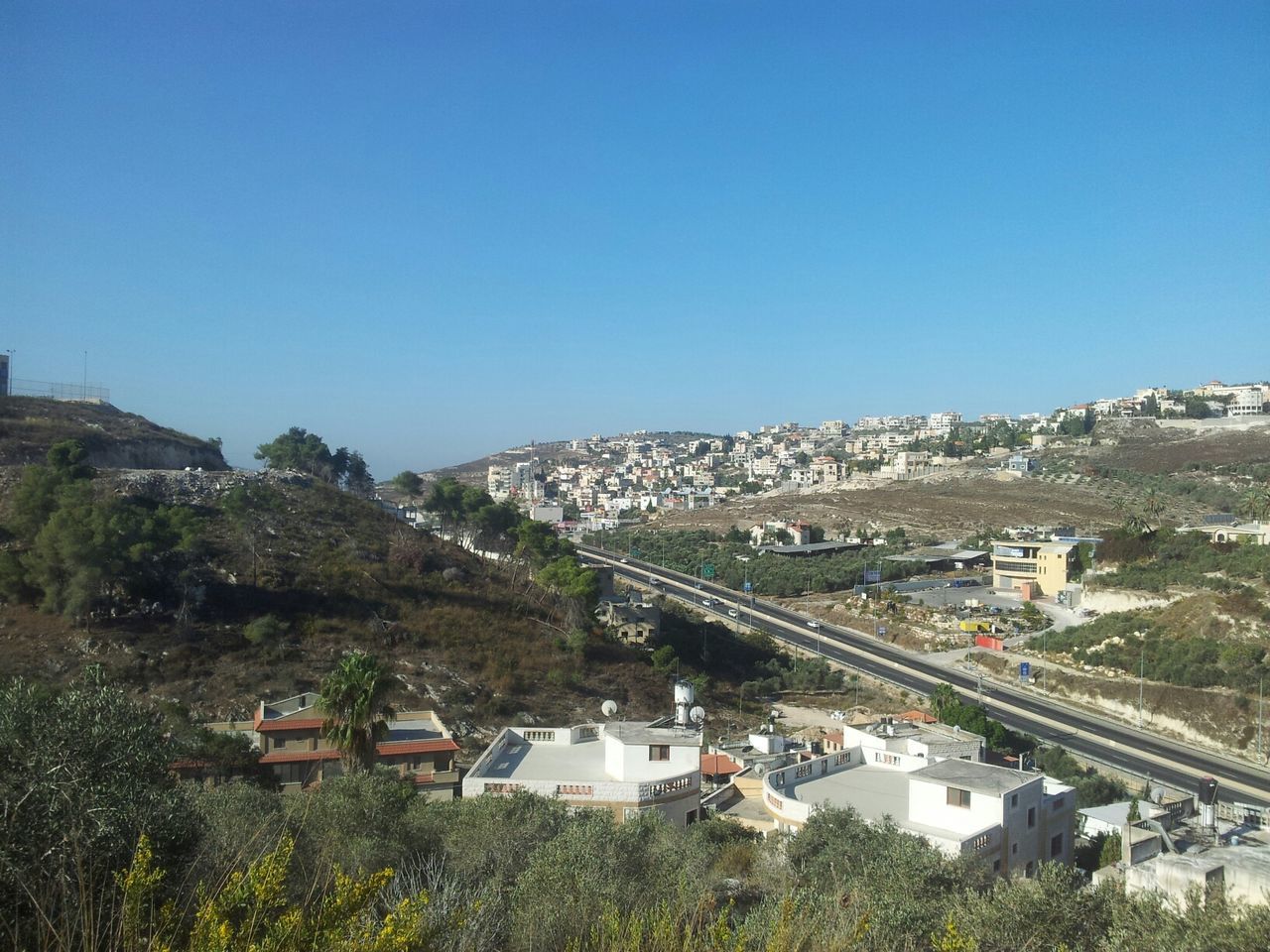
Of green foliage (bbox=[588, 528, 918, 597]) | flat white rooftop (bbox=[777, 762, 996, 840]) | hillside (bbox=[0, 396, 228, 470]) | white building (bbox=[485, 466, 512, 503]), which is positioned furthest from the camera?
white building (bbox=[485, 466, 512, 503])

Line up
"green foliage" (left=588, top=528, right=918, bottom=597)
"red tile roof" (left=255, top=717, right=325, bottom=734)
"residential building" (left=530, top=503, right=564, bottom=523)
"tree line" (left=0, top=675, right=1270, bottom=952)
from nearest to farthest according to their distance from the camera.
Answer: "tree line" (left=0, top=675, right=1270, bottom=952) → "red tile roof" (left=255, top=717, right=325, bottom=734) → "green foliage" (left=588, top=528, right=918, bottom=597) → "residential building" (left=530, top=503, right=564, bottom=523)

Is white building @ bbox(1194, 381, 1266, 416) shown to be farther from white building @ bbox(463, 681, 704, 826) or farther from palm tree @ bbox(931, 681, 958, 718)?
white building @ bbox(463, 681, 704, 826)

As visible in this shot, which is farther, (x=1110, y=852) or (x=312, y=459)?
(x=312, y=459)

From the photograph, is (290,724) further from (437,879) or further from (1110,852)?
(1110,852)

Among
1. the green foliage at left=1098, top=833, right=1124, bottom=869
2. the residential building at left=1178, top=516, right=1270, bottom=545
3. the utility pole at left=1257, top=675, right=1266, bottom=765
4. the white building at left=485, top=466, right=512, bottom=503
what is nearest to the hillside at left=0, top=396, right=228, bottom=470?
the green foliage at left=1098, top=833, right=1124, bottom=869

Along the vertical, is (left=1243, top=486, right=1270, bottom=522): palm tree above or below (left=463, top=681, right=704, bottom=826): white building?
above

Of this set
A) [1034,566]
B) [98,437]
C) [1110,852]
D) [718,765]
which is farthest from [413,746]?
[1034,566]

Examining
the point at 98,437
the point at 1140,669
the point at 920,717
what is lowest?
the point at 1140,669
